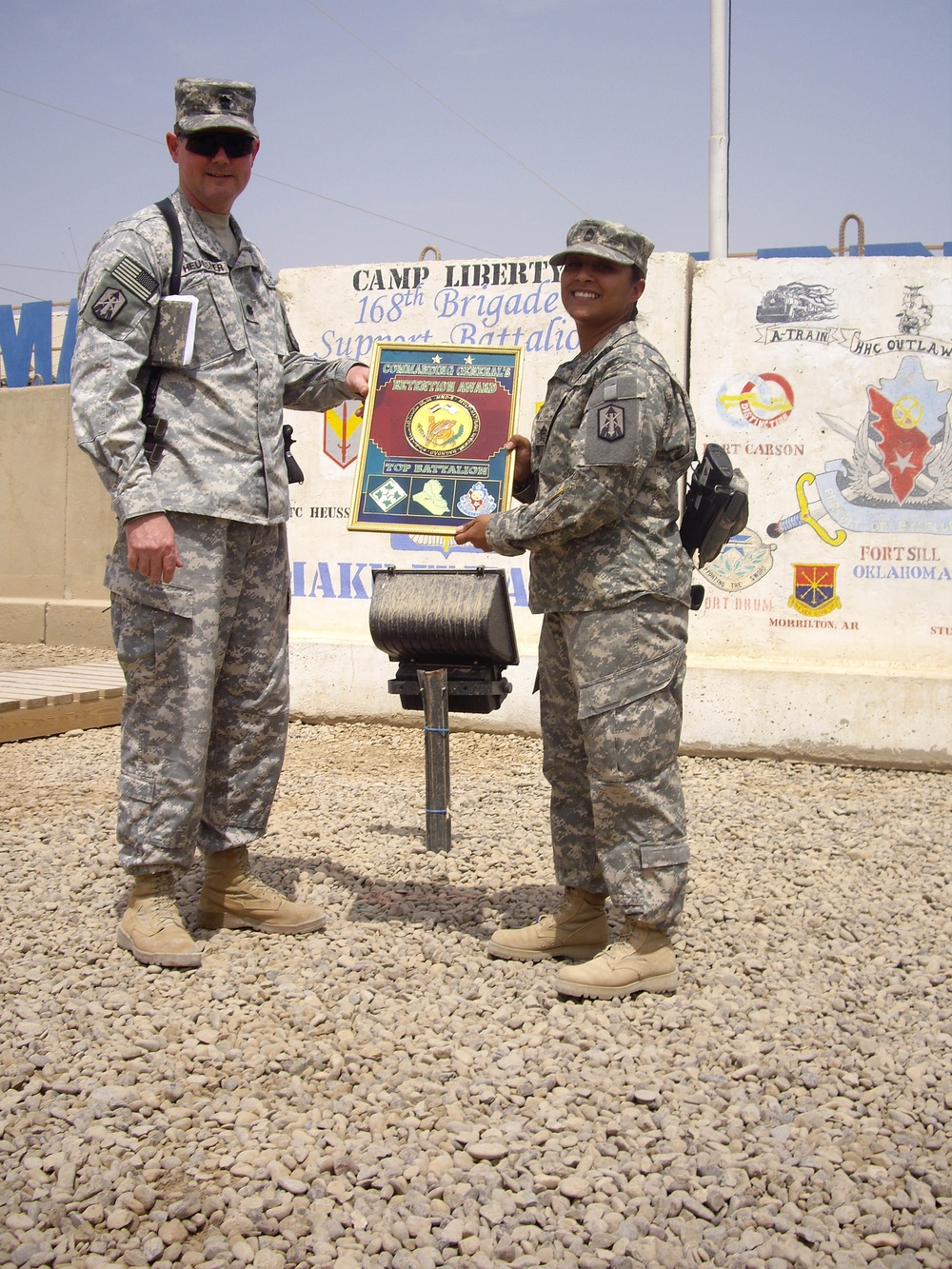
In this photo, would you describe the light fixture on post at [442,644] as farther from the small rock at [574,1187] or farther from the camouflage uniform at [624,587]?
the small rock at [574,1187]

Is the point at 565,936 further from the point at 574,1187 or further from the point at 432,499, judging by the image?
the point at 432,499

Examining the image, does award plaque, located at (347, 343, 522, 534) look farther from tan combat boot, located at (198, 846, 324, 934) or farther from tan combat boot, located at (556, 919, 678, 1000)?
tan combat boot, located at (556, 919, 678, 1000)

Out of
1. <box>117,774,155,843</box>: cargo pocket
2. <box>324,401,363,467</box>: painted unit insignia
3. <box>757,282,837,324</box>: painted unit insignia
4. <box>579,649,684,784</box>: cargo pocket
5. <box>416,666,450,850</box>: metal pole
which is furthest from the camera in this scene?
<box>324,401,363,467</box>: painted unit insignia

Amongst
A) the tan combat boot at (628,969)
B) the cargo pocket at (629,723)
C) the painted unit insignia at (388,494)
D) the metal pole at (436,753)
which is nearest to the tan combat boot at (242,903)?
the metal pole at (436,753)

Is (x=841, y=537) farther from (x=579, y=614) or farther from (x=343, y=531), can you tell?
(x=579, y=614)

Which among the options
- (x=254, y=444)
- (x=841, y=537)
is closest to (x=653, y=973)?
(x=254, y=444)

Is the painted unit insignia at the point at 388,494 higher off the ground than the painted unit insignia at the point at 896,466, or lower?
lower

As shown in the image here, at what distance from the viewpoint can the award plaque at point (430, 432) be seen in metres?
4.24

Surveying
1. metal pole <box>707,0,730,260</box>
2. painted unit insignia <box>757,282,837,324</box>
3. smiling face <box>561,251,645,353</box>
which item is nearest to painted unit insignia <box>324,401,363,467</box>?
painted unit insignia <box>757,282,837,324</box>

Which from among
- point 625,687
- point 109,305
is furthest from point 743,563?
point 109,305

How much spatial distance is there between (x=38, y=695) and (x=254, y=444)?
405 cm

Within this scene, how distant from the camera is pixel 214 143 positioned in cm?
339

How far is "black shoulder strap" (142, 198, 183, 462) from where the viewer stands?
3.36 m

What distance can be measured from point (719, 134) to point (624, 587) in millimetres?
9035
